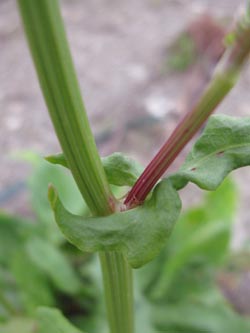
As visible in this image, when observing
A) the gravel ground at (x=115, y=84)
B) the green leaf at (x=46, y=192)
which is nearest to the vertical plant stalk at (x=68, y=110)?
the green leaf at (x=46, y=192)

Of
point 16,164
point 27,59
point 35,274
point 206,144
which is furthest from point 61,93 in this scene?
point 27,59

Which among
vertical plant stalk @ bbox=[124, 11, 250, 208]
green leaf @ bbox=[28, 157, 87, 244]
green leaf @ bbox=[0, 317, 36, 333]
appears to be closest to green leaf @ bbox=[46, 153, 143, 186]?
vertical plant stalk @ bbox=[124, 11, 250, 208]

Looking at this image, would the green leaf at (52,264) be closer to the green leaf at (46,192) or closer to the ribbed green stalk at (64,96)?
the green leaf at (46,192)

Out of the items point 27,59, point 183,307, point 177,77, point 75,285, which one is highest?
point 27,59

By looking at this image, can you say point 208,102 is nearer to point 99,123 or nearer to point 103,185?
point 103,185

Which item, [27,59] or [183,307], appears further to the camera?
[27,59]

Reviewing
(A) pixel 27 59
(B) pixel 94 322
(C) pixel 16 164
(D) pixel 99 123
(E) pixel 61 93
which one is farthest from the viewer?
(A) pixel 27 59
